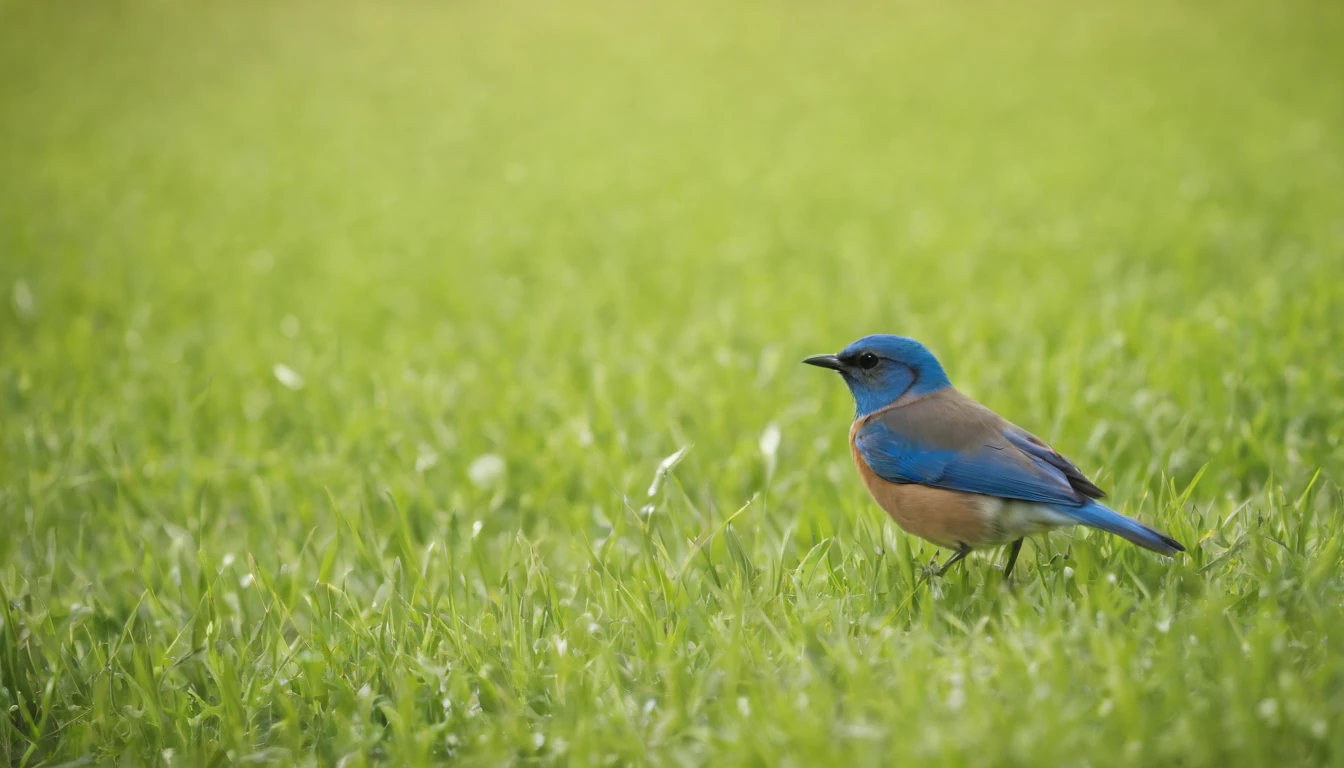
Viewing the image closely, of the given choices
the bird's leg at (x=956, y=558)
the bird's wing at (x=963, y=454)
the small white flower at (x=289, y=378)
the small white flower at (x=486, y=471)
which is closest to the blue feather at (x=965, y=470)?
the bird's wing at (x=963, y=454)

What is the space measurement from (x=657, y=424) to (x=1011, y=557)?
227 centimetres

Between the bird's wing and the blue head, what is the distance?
0.11 m

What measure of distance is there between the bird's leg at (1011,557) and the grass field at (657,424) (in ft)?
0.19

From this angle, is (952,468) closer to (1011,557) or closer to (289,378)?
(1011,557)

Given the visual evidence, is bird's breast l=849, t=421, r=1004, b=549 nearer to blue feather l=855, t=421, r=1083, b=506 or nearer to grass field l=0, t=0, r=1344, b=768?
blue feather l=855, t=421, r=1083, b=506

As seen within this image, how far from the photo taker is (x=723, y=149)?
1289 cm

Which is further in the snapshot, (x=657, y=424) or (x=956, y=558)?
(x=657, y=424)

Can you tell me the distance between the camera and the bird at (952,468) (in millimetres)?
2943

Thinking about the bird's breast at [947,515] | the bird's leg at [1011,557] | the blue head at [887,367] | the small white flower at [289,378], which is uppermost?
the blue head at [887,367]

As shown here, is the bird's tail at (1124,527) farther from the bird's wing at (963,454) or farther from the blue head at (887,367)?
the blue head at (887,367)

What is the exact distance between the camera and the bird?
294cm

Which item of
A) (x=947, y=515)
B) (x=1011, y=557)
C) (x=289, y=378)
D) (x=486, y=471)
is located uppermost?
(x=947, y=515)

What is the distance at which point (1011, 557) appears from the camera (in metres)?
3.25

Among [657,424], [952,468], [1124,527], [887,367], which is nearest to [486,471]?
[657,424]
